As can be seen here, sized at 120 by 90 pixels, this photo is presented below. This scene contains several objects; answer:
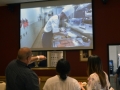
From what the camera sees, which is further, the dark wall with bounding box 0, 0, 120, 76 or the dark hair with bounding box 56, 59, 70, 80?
the dark wall with bounding box 0, 0, 120, 76

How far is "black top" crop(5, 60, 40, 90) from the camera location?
2.29 m

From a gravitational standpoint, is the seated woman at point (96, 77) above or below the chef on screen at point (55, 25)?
below

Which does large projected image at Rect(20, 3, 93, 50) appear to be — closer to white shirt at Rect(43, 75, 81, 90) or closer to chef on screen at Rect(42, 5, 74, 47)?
chef on screen at Rect(42, 5, 74, 47)

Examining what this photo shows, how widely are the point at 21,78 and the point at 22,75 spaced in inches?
1.3

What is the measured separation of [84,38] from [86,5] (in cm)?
74

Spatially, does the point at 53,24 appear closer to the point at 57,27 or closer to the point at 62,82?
the point at 57,27

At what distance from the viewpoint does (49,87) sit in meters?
2.34

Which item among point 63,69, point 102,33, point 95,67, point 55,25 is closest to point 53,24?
point 55,25

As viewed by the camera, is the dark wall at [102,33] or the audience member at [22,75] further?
the dark wall at [102,33]

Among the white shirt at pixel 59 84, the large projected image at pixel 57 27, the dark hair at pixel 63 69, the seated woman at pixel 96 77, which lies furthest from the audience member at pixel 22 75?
the large projected image at pixel 57 27

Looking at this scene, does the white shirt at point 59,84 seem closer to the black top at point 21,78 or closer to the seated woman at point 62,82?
the seated woman at point 62,82

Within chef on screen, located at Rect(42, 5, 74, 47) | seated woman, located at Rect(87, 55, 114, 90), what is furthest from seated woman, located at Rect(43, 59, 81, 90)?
chef on screen, located at Rect(42, 5, 74, 47)

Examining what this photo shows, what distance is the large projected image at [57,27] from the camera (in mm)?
4738

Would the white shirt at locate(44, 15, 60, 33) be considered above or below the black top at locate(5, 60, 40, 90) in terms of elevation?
above
